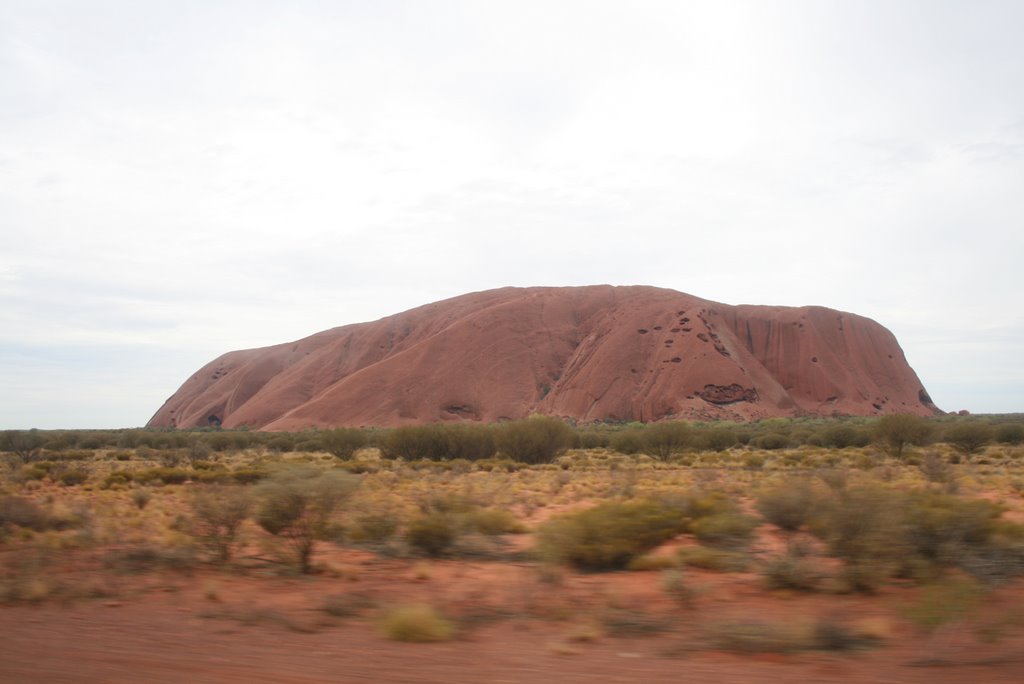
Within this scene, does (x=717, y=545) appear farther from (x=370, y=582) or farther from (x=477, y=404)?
(x=477, y=404)

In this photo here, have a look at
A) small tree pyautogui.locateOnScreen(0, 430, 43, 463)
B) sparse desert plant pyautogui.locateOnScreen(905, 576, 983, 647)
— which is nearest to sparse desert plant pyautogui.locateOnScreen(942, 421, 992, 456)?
sparse desert plant pyautogui.locateOnScreen(905, 576, 983, 647)

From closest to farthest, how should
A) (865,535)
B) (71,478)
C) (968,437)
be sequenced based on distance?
(865,535) → (71,478) → (968,437)

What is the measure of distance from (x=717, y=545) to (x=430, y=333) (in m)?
110

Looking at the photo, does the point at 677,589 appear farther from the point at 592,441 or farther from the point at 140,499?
the point at 592,441

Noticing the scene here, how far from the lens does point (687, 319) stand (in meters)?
104

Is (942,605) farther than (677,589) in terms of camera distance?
No

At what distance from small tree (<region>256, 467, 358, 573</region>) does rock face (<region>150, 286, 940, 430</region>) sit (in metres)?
80.7

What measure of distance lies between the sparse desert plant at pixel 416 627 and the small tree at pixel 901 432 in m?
34.7

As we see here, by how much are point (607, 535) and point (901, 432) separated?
31.8 meters

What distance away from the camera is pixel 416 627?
7.61 meters

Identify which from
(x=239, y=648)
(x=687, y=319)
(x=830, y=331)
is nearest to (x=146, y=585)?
(x=239, y=648)

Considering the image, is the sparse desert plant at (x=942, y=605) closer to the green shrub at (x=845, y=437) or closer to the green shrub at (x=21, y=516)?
the green shrub at (x=21, y=516)

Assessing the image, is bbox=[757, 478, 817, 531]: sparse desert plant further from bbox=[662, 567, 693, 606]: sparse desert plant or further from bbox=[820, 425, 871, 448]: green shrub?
bbox=[820, 425, 871, 448]: green shrub

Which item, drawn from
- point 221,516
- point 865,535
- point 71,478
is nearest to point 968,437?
point 865,535
